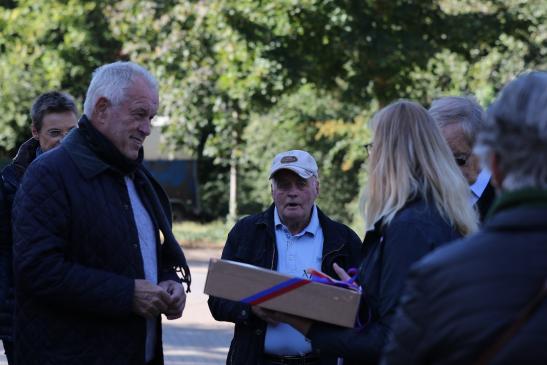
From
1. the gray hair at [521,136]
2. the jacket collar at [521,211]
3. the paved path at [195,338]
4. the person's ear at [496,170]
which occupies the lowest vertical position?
the paved path at [195,338]

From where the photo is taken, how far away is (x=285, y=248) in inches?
188

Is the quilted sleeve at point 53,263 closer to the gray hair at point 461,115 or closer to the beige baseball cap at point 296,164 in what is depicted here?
the beige baseball cap at point 296,164

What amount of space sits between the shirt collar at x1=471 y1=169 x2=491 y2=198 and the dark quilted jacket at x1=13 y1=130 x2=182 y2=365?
1.78 metres

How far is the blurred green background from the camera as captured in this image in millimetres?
15797

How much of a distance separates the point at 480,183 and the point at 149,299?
1857 millimetres

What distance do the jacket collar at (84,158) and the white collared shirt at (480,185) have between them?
73.4 inches

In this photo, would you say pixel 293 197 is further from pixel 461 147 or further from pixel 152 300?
pixel 152 300

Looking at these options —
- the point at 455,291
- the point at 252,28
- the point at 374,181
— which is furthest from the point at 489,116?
the point at 252,28

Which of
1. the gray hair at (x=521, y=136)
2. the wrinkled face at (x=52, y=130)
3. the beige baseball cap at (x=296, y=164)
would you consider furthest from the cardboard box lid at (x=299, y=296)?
the wrinkled face at (x=52, y=130)

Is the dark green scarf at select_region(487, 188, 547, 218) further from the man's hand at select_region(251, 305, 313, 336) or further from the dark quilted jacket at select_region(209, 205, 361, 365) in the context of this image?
the dark quilted jacket at select_region(209, 205, 361, 365)

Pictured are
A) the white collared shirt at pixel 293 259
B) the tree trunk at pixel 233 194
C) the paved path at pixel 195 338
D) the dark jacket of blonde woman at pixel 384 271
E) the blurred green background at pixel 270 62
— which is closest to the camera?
the dark jacket of blonde woman at pixel 384 271

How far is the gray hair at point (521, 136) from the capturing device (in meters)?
2.27

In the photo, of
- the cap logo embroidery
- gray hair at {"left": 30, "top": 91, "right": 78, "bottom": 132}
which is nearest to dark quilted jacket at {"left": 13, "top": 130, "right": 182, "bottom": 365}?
the cap logo embroidery

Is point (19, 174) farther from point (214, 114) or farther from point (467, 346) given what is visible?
point (214, 114)
